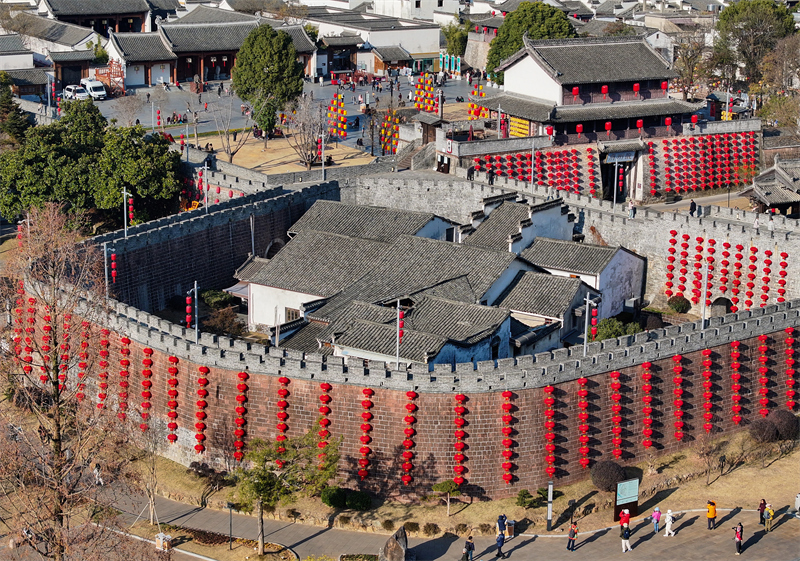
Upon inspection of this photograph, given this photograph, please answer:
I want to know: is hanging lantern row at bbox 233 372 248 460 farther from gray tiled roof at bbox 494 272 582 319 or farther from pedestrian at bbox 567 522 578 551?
gray tiled roof at bbox 494 272 582 319

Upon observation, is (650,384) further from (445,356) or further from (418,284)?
(418,284)

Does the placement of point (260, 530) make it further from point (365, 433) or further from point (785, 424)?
point (785, 424)

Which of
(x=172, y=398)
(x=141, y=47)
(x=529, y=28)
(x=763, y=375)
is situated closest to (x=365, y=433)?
(x=172, y=398)

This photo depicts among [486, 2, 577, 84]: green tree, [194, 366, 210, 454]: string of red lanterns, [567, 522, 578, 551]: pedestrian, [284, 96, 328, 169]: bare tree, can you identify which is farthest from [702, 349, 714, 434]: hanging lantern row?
[486, 2, 577, 84]: green tree

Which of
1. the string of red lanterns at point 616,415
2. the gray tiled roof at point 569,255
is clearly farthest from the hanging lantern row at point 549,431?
the gray tiled roof at point 569,255

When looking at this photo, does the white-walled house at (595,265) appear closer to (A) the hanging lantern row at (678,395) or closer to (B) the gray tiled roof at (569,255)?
(B) the gray tiled roof at (569,255)
